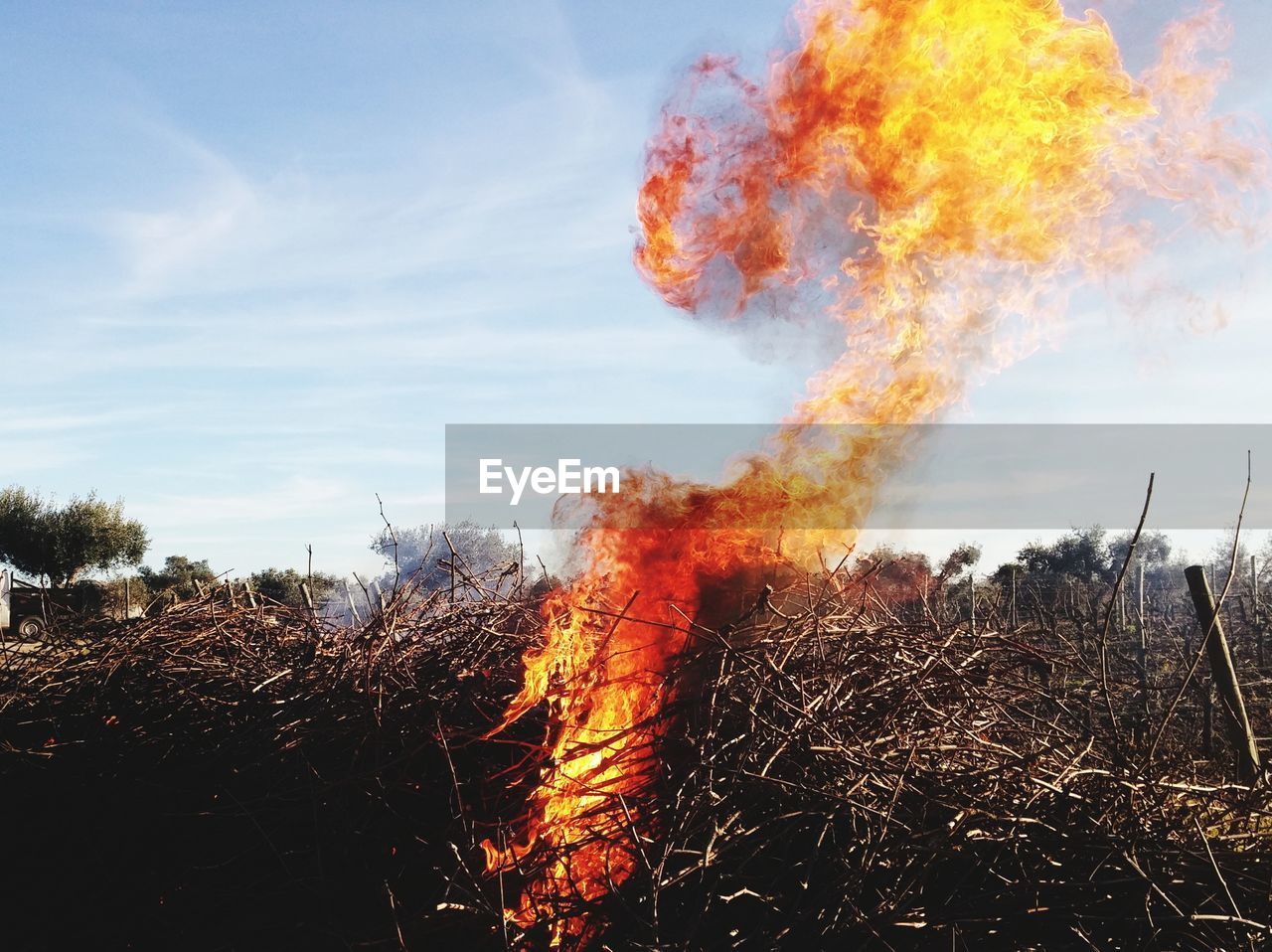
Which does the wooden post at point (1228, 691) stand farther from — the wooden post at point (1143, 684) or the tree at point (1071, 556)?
the tree at point (1071, 556)

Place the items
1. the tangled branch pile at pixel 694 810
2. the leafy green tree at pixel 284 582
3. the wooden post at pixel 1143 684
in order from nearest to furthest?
1. the tangled branch pile at pixel 694 810
2. the wooden post at pixel 1143 684
3. the leafy green tree at pixel 284 582

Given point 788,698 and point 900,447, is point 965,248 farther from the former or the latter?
point 788,698

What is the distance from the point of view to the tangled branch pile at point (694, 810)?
429cm

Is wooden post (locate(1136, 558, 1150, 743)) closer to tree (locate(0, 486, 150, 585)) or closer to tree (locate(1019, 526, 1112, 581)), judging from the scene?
tree (locate(1019, 526, 1112, 581))

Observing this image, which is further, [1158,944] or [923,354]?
[923,354]

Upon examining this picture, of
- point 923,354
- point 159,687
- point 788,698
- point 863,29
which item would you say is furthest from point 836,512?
point 159,687

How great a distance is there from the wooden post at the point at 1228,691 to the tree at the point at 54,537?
38.0 m

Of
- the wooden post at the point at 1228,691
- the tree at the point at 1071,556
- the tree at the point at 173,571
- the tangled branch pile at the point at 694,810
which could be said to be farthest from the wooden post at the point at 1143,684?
the tree at the point at 173,571

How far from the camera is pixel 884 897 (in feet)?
14.0

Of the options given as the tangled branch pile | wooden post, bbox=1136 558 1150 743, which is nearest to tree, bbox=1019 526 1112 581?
wooden post, bbox=1136 558 1150 743

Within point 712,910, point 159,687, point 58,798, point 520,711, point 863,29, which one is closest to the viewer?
point 712,910

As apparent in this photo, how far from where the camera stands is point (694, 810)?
4.35m

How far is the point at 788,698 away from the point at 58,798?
4.35 m

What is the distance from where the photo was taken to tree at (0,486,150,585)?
35.7 m
